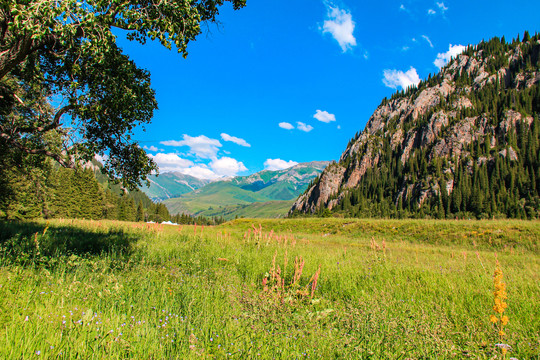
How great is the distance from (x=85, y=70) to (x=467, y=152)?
17291 centimetres

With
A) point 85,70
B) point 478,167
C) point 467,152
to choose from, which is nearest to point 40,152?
point 85,70

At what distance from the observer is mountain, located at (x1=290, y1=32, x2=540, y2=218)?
107m

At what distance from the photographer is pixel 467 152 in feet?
445

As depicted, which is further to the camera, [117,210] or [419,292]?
[117,210]

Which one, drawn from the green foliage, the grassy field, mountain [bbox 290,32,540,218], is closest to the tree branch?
the grassy field

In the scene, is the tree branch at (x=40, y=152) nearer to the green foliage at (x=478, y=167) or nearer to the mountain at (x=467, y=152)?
the mountain at (x=467, y=152)

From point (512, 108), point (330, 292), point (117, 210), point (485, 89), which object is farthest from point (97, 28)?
point (485, 89)

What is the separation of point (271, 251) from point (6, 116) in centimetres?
1095

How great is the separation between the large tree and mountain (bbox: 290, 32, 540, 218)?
110 metres

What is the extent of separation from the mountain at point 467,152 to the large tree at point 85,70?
361 feet

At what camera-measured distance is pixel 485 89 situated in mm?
159625

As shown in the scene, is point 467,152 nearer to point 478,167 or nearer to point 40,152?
point 478,167

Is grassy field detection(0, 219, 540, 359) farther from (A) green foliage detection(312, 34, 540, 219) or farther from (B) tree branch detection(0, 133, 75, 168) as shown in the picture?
(A) green foliage detection(312, 34, 540, 219)

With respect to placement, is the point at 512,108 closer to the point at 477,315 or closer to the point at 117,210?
the point at 477,315
